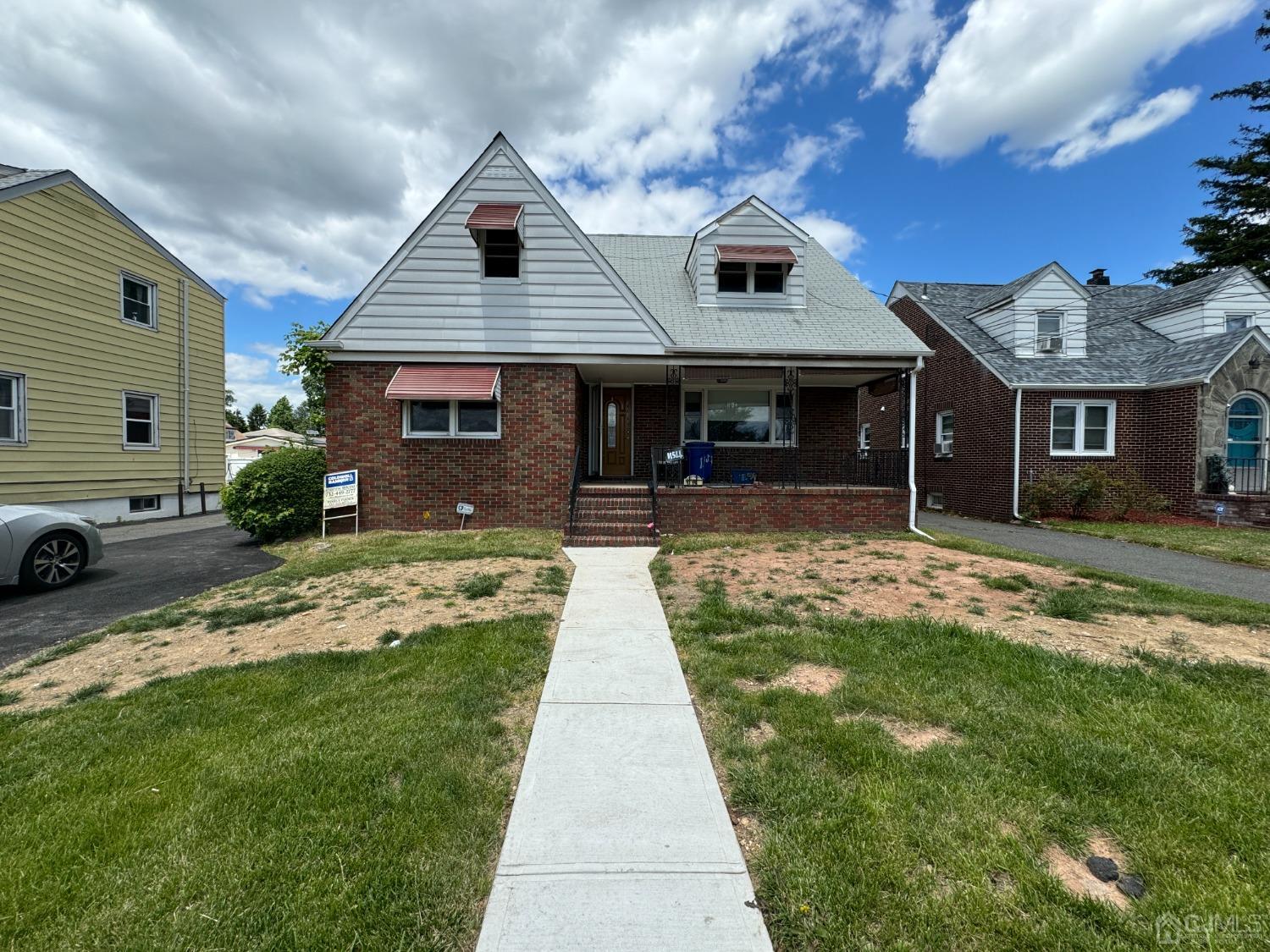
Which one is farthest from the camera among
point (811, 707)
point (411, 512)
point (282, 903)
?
point (411, 512)

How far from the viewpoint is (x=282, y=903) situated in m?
1.90

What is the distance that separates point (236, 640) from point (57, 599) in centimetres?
356

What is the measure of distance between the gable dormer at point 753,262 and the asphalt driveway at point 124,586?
10.2 meters

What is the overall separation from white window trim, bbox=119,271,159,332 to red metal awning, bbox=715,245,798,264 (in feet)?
48.8

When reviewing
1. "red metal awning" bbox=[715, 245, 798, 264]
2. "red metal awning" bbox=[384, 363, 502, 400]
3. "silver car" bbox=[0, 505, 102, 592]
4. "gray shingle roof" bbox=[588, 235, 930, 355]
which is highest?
"red metal awning" bbox=[715, 245, 798, 264]

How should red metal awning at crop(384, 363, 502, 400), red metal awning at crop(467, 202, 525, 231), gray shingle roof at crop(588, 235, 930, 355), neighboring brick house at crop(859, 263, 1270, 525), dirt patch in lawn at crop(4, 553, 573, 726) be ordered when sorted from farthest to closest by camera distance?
neighboring brick house at crop(859, 263, 1270, 525)
gray shingle roof at crop(588, 235, 930, 355)
red metal awning at crop(467, 202, 525, 231)
red metal awning at crop(384, 363, 502, 400)
dirt patch in lawn at crop(4, 553, 573, 726)

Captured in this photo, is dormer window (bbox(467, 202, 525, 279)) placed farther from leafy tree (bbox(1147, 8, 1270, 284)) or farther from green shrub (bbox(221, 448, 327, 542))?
leafy tree (bbox(1147, 8, 1270, 284))

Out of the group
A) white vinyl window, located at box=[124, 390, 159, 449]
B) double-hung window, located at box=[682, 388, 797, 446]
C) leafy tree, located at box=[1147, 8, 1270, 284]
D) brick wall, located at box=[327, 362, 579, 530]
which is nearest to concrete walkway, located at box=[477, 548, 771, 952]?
brick wall, located at box=[327, 362, 579, 530]

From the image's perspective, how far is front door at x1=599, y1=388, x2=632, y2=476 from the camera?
43.0 feet

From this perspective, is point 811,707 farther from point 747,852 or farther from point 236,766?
point 236,766

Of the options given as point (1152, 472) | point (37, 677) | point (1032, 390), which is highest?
point (1032, 390)

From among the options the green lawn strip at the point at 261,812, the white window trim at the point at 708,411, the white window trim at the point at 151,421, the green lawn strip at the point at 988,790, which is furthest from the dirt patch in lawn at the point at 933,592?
the white window trim at the point at 151,421

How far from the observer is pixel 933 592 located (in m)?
6.14

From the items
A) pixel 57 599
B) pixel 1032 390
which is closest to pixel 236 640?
pixel 57 599
